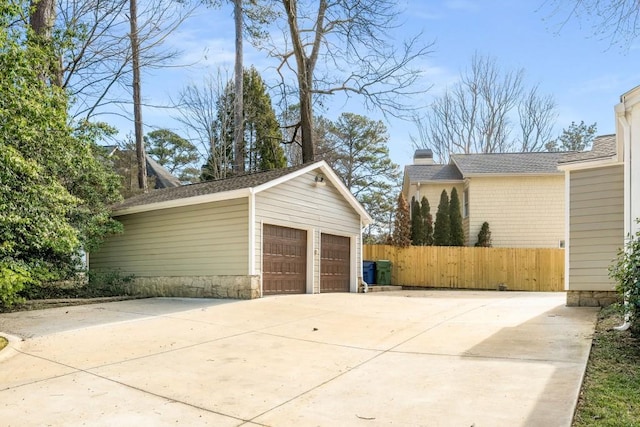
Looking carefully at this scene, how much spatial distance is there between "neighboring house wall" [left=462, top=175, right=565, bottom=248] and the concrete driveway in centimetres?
1288

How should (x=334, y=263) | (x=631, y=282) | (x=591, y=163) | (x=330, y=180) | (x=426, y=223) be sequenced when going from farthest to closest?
1. (x=426, y=223)
2. (x=334, y=263)
3. (x=330, y=180)
4. (x=591, y=163)
5. (x=631, y=282)

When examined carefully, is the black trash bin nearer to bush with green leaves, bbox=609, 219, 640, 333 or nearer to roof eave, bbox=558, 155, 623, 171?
roof eave, bbox=558, 155, 623, 171

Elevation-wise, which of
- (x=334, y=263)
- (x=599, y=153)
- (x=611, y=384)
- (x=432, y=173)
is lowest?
(x=611, y=384)

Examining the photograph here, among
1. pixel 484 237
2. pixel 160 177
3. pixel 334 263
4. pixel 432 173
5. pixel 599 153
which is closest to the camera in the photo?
pixel 599 153

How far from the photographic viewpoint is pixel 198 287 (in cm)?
1270

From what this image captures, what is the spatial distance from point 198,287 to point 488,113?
2539 centimetres

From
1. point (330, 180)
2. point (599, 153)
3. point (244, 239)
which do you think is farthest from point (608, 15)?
point (330, 180)

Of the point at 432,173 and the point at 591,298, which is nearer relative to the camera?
the point at 591,298

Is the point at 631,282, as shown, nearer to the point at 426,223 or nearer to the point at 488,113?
the point at 426,223

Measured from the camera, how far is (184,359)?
19.1 ft

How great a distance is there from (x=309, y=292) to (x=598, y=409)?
10.3 meters

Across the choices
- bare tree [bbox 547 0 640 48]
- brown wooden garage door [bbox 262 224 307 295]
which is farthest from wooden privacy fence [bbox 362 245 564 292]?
bare tree [bbox 547 0 640 48]

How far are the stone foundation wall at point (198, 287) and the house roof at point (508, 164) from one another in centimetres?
1373

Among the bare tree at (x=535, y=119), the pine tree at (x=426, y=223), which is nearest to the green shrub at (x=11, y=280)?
the pine tree at (x=426, y=223)
